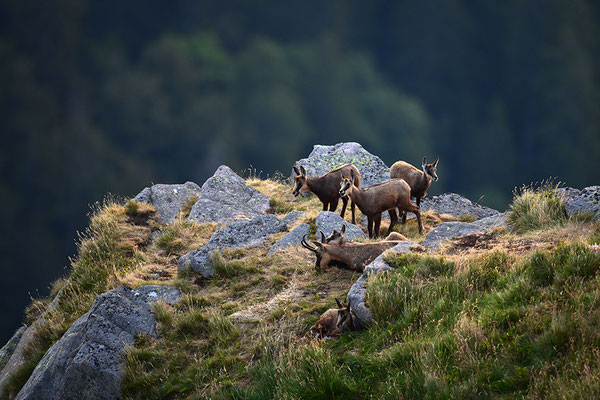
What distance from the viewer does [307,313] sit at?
31.0 feet

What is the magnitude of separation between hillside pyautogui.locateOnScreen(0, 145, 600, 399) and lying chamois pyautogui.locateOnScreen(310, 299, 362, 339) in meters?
0.17

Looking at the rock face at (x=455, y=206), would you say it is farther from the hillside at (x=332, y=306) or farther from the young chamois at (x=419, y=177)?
the hillside at (x=332, y=306)

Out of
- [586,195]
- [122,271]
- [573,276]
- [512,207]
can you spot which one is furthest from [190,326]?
[586,195]

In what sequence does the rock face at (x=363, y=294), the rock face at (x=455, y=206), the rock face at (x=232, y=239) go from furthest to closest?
the rock face at (x=455, y=206) < the rock face at (x=232, y=239) < the rock face at (x=363, y=294)

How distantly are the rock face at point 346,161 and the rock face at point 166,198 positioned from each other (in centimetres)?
510

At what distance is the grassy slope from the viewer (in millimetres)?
5973

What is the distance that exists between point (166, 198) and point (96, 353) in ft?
34.7

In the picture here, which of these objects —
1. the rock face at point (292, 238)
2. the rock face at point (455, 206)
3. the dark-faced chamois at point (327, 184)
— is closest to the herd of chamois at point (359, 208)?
the dark-faced chamois at point (327, 184)

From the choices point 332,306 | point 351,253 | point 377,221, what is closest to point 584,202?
point 377,221

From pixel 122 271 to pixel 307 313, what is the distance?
6.86 metres

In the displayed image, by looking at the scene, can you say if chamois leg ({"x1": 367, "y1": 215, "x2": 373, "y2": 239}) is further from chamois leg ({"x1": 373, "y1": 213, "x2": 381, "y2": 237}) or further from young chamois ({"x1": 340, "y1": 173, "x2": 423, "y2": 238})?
chamois leg ({"x1": 373, "y1": 213, "x2": 381, "y2": 237})

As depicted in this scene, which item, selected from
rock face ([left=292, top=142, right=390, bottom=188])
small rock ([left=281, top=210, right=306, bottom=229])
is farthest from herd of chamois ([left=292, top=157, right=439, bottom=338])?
rock face ([left=292, top=142, right=390, bottom=188])

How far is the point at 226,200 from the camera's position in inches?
749

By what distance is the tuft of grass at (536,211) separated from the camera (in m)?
11.6
